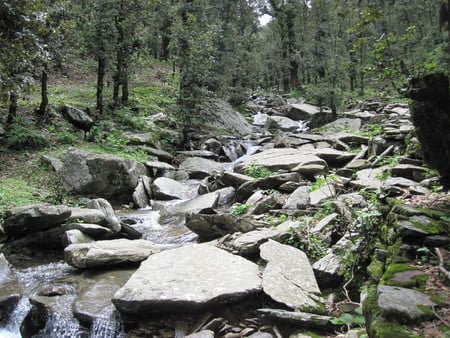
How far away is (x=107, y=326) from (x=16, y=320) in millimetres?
1468

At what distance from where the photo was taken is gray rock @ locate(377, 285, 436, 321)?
2.65 m

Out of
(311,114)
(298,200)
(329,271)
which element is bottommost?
(329,271)

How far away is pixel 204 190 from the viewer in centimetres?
1072

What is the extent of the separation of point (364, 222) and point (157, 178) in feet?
26.2

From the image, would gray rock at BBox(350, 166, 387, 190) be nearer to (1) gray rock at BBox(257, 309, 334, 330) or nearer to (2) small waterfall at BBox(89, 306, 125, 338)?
(1) gray rock at BBox(257, 309, 334, 330)

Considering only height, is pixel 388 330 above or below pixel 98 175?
above

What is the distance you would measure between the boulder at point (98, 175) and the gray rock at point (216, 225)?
4051mm

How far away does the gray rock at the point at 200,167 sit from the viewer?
12.7 meters

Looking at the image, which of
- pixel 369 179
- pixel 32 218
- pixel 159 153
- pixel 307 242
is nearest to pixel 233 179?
pixel 369 179

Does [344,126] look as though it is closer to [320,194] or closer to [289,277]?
[320,194]

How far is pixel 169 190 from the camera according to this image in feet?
35.6

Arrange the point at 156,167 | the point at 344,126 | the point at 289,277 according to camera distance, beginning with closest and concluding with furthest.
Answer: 1. the point at 289,277
2. the point at 156,167
3. the point at 344,126

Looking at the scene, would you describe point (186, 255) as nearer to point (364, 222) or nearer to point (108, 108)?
point (364, 222)

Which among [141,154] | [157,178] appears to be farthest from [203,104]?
[157,178]
